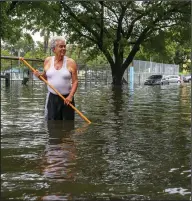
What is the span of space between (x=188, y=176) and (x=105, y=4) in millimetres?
33280

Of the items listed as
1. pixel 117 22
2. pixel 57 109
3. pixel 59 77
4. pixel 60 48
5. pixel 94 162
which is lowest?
pixel 94 162

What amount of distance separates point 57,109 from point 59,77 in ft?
2.03

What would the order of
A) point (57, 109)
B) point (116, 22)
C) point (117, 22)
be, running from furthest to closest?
point (116, 22) < point (117, 22) < point (57, 109)

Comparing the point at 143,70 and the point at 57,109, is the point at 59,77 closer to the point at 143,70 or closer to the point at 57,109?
the point at 57,109

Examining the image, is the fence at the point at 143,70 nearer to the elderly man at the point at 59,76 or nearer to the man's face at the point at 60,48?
the elderly man at the point at 59,76

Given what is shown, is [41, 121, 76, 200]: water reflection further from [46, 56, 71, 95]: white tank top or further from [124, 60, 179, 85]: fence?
[124, 60, 179, 85]: fence

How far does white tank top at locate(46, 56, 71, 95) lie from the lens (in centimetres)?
691

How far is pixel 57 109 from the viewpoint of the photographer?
24.2 feet

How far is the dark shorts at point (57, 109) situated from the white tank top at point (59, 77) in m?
0.17

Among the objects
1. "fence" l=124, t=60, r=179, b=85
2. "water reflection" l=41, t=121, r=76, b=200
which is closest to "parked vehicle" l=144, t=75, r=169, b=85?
"fence" l=124, t=60, r=179, b=85

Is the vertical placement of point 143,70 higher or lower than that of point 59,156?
higher

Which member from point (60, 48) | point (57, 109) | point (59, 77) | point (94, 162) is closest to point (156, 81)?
point (57, 109)

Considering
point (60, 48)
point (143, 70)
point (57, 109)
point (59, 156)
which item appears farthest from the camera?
point (143, 70)

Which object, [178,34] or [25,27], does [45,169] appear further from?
[178,34]
